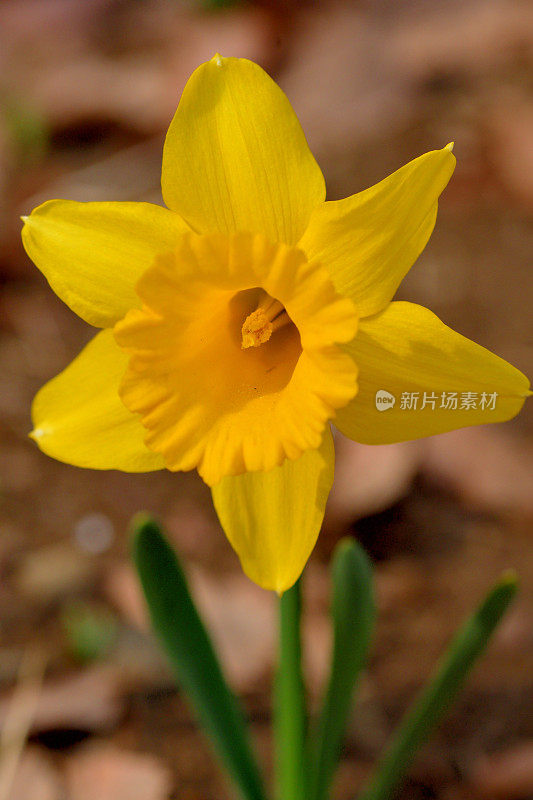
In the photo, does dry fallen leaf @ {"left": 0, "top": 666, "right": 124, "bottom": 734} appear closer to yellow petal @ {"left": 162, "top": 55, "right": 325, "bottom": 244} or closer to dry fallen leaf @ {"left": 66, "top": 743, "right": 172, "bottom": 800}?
dry fallen leaf @ {"left": 66, "top": 743, "right": 172, "bottom": 800}

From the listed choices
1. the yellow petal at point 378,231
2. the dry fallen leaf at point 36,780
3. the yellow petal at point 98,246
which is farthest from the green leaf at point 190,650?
the dry fallen leaf at point 36,780

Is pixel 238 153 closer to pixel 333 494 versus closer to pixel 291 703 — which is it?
pixel 291 703

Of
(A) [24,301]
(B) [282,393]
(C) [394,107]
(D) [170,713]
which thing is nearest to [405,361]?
(B) [282,393]

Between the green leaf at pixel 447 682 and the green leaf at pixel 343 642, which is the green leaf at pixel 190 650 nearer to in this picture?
the green leaf at pixel 343 642

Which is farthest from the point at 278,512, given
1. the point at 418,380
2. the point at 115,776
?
the point at 115,776

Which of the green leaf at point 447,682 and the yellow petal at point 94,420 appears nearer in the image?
the yellow petal at point 94,420

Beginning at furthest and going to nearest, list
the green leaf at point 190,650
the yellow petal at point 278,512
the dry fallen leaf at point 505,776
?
1. the dry fallen leaf at point 505,776
2. the green leaf at point 190,650
3. the yellow petal at point 278,512

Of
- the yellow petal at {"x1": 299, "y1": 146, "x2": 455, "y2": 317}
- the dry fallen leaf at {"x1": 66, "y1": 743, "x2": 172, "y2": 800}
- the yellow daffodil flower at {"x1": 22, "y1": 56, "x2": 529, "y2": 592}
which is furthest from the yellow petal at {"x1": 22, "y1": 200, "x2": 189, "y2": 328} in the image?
the dry fallen leaf at {"x1": 66, "y1": 743, "x2": 172, "y2": 800}

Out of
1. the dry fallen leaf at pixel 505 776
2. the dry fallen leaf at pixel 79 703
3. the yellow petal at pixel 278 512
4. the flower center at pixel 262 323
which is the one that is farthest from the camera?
the dry fallen leaf at pixel 79 703
